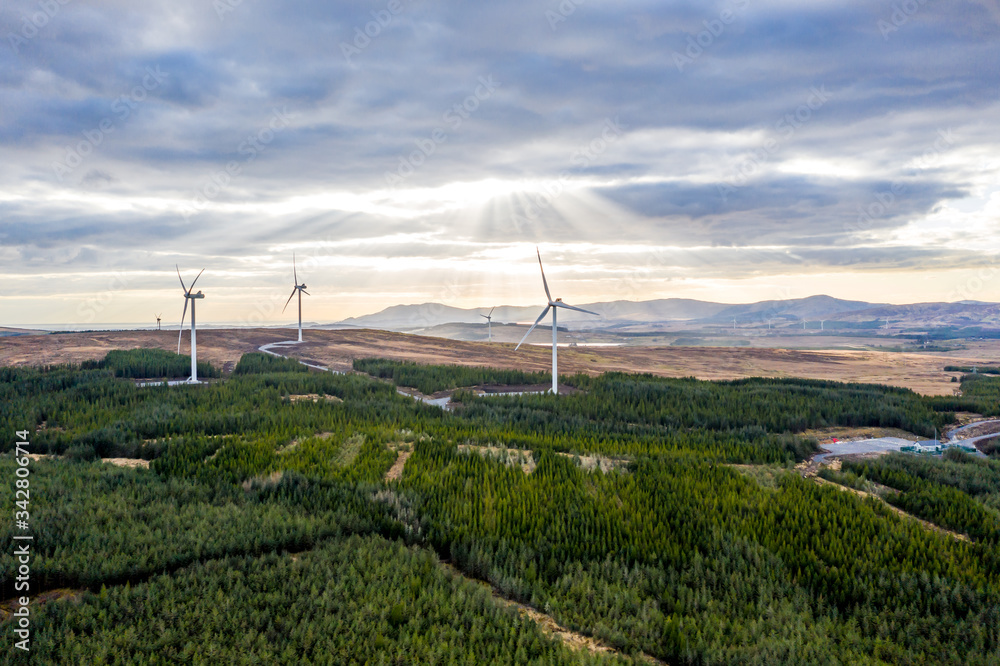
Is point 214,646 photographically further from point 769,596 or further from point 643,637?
point 769,596

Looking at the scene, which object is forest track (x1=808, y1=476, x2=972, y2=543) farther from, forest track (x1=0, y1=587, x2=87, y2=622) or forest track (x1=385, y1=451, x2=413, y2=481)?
forest track (x1=0, y1=587, x2=87, y2=622)

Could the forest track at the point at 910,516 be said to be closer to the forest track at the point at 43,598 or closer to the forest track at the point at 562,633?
the forest track at the point at 562,633

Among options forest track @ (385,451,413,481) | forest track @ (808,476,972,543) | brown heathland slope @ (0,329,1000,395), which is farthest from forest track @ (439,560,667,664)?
brown heathland slope @ (0,329,1000,395)

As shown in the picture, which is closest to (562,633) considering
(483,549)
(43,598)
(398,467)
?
(483,549)

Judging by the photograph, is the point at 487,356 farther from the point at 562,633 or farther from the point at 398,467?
the point at 562,633

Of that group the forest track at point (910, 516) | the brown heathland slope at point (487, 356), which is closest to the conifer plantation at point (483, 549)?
the forest track at point (910, 516)
